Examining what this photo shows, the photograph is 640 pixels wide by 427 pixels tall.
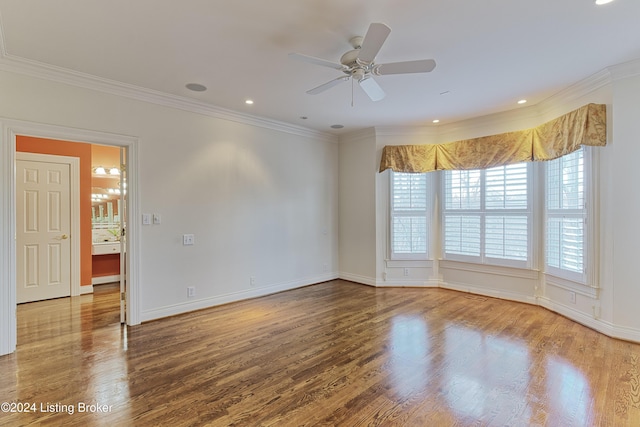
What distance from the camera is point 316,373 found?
8.43 feet

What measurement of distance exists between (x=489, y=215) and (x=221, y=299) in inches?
166

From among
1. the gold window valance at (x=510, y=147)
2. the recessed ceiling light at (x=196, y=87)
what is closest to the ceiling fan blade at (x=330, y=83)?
the recessed ceiling light at (x=196, y=87)

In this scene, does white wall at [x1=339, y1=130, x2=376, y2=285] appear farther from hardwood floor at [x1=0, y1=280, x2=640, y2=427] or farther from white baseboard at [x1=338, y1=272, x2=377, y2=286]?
hardwood floor at [x1=0, y1=280, x2=640, y2=427]

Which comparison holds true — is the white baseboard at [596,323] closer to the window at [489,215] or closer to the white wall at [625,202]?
the white wall at [625,202]

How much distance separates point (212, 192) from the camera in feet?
14.2

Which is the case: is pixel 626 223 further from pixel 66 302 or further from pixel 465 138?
pixel 66 302

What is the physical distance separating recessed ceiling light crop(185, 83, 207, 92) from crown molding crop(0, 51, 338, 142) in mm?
371

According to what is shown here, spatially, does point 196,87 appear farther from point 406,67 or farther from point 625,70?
point 625,70

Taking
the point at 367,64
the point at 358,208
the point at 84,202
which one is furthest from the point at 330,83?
the point at 84,202

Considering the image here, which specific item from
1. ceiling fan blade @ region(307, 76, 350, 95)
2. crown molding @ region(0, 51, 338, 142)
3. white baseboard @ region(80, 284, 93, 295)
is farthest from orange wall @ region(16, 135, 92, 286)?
ceiling fan blade @ region(307, 76, 350, 95)

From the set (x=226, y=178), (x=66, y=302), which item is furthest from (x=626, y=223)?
(x=66, y=302)

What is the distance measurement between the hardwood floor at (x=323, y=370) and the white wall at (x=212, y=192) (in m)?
0.65

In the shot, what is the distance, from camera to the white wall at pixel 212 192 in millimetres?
3402

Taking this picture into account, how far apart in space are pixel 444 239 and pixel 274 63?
3896 mm
